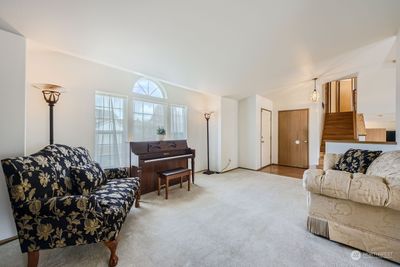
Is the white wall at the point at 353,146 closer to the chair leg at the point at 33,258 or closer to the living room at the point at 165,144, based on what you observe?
the living room at the point at 165,144

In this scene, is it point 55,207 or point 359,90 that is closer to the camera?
point 55,207

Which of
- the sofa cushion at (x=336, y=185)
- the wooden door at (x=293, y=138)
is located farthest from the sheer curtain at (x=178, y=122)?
the wooden door at (x=293, y=138)

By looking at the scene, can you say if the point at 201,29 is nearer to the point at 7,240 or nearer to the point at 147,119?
the point at 147,119

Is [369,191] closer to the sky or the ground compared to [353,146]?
closer to the ground

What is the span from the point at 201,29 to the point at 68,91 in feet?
7.03

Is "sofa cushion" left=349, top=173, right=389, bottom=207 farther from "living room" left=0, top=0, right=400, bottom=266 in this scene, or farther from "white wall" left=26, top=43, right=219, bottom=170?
"white wall" left=26, top=43, right=219, bottom=170

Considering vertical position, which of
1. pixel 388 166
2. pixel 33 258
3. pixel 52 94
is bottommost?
pixel 33 258

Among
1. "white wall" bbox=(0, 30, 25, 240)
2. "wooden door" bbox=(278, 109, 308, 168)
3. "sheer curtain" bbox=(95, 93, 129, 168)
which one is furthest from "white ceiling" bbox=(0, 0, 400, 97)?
"wooden door" bbox=(278, 109, 308, 168)

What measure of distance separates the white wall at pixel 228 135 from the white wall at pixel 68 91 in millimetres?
2510

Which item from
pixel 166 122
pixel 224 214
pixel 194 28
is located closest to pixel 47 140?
pixel 166 122

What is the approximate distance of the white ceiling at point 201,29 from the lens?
1772 mm

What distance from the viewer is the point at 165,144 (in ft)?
11.8

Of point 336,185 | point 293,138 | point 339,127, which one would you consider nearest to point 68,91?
point 336,185

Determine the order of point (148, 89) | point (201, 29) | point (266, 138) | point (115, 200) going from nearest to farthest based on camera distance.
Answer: point (115, 200)
point (201, 29)
point (148, 89)
point (266, 138)
